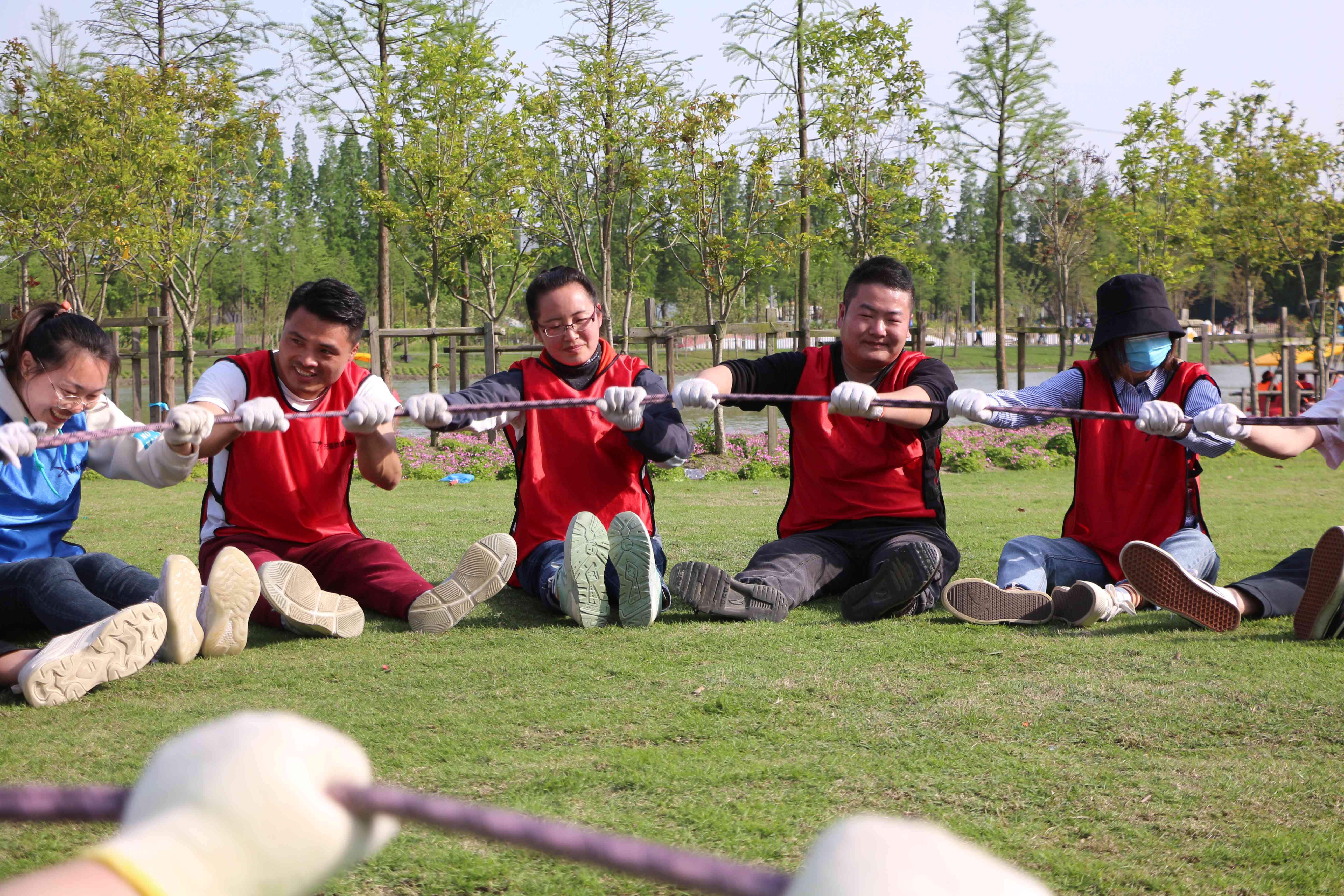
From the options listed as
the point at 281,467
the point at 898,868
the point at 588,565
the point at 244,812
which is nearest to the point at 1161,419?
the point at 588,565

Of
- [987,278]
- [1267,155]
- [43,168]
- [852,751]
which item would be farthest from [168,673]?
[987,278]

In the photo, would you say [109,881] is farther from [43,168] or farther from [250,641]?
[43,168]

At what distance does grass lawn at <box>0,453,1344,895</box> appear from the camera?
2.16 metres

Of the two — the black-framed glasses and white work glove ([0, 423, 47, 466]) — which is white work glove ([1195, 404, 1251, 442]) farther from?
white work glove ([0, 423, 47, 466])

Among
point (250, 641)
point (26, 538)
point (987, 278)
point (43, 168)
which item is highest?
point (987, 278)

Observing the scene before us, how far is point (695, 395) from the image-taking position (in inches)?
172

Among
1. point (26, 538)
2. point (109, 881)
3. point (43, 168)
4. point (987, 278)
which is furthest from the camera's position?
point (987, 278)

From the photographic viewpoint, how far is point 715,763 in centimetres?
266

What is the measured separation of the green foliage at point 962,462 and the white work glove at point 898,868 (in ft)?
39.6

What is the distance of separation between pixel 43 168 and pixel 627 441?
13377mm

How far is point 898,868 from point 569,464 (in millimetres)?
4192

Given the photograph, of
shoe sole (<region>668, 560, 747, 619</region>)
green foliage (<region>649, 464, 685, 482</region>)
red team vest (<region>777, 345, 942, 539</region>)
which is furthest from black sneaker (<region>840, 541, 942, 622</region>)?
green foliage (<region>649, 464, 685, 482</region>)

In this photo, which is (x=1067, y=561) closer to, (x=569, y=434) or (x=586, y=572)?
(x=586, y=572)

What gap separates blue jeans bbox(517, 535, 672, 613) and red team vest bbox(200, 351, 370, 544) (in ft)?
2.76
